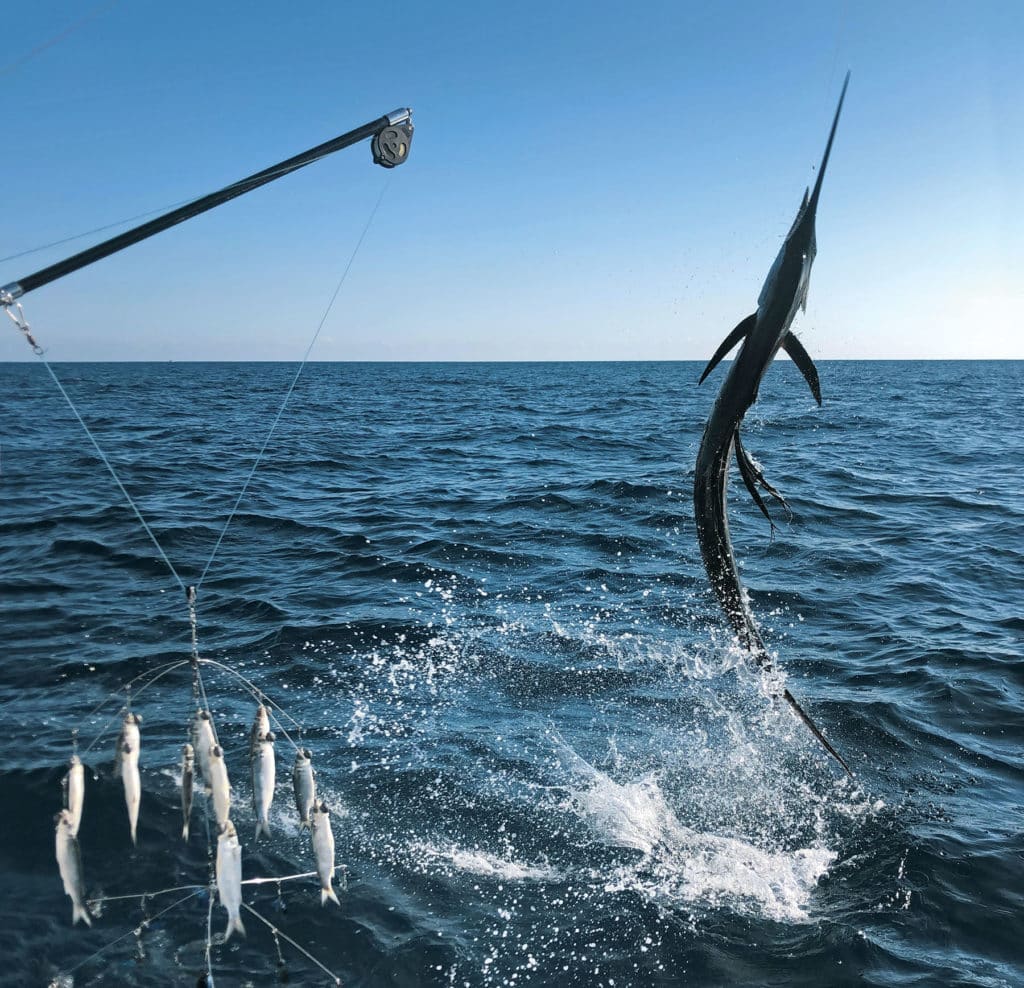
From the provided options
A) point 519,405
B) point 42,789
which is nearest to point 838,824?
point 42,789

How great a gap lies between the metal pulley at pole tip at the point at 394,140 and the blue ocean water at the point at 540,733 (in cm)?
540

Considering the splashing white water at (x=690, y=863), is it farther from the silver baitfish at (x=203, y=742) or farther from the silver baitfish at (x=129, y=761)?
the silver baitfish at (x=129, y=761)

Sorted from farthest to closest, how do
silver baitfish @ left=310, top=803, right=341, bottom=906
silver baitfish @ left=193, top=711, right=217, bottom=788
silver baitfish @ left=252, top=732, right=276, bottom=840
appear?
silver baitfish @ left=310, top=803, right=341, bottom=906, silver baitfish @ left=252, top=732, right=276, bottom=840, silver baitfish @ left=193, top=711, right=217, bottom=788

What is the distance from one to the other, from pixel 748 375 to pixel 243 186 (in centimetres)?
352

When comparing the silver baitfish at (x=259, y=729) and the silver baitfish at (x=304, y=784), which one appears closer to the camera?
the silver baitfish at (x=259, y=729)

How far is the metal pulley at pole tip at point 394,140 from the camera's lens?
6.04 m

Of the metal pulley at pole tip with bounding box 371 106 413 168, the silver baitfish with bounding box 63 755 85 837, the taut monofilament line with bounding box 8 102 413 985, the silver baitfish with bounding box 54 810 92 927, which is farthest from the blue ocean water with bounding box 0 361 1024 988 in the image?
the metal pulley at pole tip with bounding box 371 106 413 168

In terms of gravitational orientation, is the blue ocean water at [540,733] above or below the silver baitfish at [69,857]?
below

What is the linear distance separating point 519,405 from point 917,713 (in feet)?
124

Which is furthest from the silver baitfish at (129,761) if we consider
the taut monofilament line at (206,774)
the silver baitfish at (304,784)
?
the silver baitfish at (304,784)

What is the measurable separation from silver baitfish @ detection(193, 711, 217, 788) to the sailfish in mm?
3331

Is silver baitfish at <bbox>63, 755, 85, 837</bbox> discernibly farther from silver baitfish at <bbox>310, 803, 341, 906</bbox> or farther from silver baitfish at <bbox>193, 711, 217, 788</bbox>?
silver baitfish at <bbox>310, 803, 341, 906</bbox>

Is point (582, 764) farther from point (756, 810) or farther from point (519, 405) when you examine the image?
point (519, 405)

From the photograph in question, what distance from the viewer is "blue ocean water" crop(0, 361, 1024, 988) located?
18.6 ft
